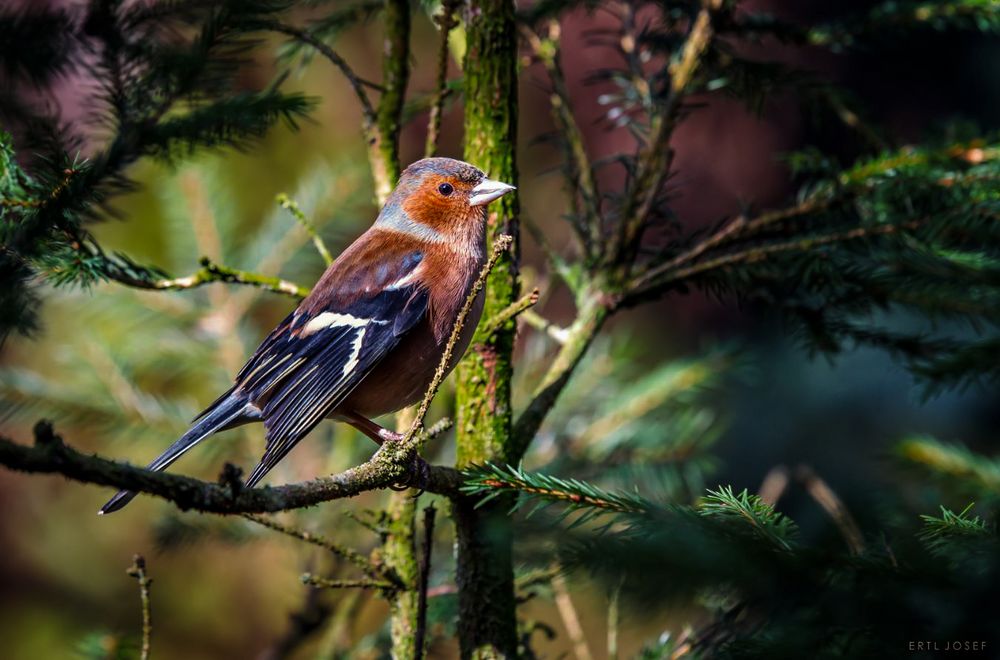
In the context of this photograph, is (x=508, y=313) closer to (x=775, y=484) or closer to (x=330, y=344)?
(x=330, y=344)

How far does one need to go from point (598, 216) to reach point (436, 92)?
1.82ft

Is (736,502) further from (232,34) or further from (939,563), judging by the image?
(232,34)

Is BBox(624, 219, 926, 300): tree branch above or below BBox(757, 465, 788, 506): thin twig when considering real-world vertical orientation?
above

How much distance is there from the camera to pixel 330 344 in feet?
8.79

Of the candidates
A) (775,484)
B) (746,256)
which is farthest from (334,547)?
(775,484)

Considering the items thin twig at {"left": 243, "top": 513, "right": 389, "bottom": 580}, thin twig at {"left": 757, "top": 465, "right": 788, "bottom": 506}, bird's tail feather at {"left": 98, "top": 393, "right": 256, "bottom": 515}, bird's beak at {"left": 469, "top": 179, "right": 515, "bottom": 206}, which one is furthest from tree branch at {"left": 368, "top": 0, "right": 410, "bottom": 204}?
thin twig at {"left": 757, "top": 465, "right": 788, "bottom": 506}

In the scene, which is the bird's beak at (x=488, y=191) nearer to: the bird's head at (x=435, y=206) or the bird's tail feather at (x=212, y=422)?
the bird's head at (x=435, y=206)

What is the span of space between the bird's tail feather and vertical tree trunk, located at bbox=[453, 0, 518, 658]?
662 mm

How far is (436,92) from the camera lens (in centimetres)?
255

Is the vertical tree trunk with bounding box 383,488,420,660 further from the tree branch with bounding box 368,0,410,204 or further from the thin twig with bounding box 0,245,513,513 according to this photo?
the tree branch with bounding box 368,0,410,204

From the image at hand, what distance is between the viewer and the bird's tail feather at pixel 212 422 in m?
2.36

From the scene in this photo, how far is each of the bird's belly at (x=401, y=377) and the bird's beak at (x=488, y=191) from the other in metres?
0.41

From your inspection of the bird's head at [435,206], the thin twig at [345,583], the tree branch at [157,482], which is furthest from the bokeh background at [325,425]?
the tree branch at [157,482]

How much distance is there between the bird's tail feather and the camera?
236cm
